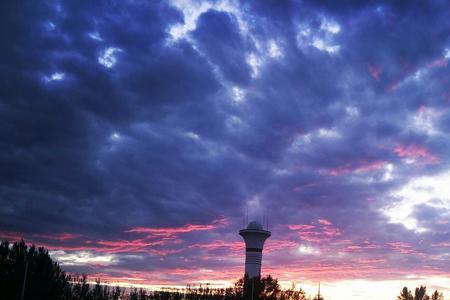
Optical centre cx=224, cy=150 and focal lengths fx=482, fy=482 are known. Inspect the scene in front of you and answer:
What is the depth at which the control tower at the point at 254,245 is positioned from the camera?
149625mm

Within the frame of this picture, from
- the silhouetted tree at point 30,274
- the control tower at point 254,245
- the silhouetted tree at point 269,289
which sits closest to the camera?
the silhouetted tree at point 30,274

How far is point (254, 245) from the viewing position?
506 ft

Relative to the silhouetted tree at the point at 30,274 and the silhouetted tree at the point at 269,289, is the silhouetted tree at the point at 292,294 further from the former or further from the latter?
the silhouetted tree at the point at 30,274

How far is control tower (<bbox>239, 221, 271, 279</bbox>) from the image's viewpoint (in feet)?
491

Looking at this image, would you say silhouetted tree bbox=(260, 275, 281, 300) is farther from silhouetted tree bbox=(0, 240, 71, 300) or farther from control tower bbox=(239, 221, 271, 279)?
silhouetted tree bbox=(0, 240, 71, 300)

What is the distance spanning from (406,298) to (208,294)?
7529cm

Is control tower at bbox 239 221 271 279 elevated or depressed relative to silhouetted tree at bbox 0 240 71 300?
elevated

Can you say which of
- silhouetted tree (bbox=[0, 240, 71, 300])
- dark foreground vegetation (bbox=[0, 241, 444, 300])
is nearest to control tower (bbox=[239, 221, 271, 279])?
dark foreground vegetation (bbox=[0, 241, 444, 300])

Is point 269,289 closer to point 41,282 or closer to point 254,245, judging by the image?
point 254,245

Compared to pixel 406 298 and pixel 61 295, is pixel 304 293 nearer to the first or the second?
pixel 406 298

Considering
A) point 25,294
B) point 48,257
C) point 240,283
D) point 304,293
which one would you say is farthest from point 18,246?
point 304,293

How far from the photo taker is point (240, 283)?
146000 mm

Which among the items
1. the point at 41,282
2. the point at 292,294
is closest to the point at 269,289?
the point at 292,294

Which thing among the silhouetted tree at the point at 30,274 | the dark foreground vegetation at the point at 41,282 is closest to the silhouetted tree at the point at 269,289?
the dark foreground vegetation at the point at 41,282
